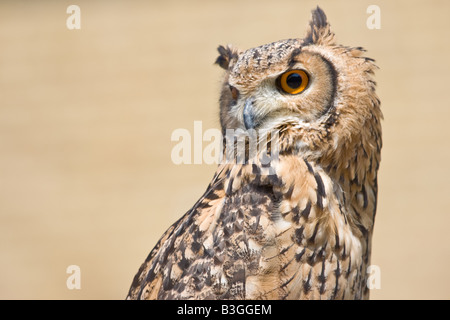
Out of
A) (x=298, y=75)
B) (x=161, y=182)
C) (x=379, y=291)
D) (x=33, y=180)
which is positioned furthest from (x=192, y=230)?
(x=33, y=180)

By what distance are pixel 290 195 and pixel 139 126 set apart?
5.72 meters

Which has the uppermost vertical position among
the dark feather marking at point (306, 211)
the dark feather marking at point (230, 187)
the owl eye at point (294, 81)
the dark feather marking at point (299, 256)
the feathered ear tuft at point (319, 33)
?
the feathered ear tuft at point (319, 33)

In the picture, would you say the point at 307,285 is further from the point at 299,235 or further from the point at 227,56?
the point at 227,56

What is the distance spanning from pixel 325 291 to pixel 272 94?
0.84 m

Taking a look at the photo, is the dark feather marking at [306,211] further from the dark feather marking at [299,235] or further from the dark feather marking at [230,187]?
the dark feather marking at [230,187]

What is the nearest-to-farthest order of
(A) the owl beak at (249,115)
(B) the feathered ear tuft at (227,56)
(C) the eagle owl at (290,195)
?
(C) the eagle owl at (290,195) < (A) the owl beak at (249,115) < (B) the feathered ear tuft at (227,56)

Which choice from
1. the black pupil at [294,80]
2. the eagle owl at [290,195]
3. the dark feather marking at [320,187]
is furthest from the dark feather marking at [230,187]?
the black pupil at [294,80]

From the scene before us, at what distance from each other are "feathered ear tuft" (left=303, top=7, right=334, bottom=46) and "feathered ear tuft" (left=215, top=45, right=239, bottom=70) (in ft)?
1.17

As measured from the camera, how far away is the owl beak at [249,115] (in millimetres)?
2621

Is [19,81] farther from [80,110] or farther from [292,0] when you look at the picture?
[292,0]

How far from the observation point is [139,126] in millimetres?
7996

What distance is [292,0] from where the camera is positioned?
8.00 m

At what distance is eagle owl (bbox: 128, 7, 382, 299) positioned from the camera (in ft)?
7.79

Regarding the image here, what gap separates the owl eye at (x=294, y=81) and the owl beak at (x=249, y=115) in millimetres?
167
